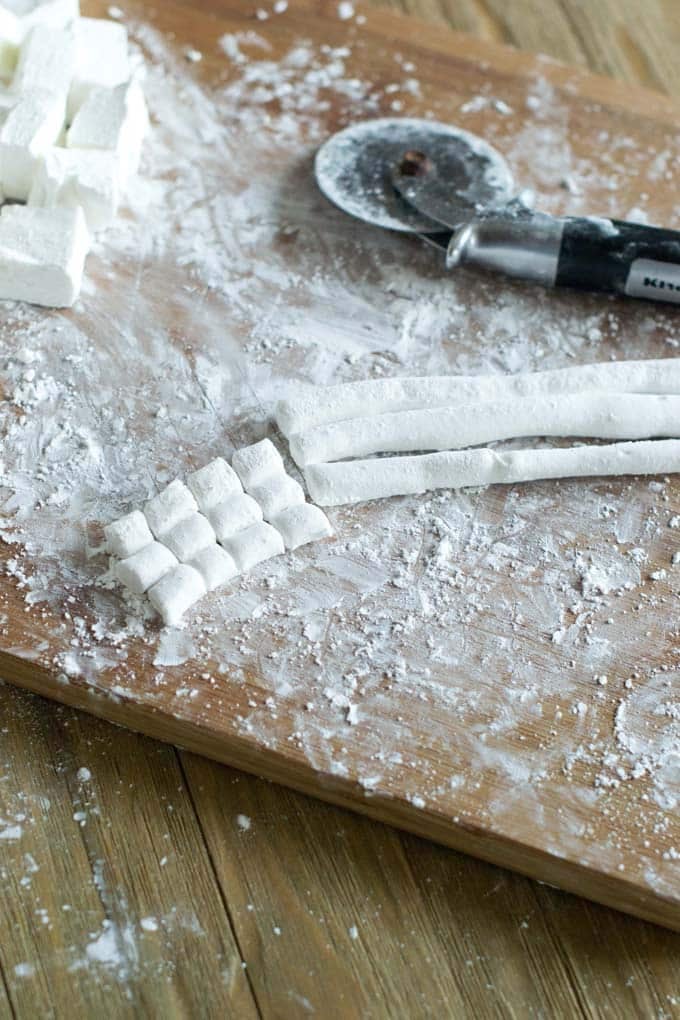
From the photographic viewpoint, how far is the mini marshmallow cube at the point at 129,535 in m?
1.26

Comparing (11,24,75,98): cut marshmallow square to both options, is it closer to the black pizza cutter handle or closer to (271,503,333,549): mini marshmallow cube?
the black pizza cutter handle

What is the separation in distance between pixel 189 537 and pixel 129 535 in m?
0.07

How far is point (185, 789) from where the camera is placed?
1.21 m

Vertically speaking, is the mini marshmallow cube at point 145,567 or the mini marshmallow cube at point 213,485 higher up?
the mini marshmallow cube at point 213,485

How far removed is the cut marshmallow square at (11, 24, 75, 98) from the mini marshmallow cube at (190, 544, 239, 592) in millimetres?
768

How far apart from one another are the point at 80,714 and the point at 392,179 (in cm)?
91

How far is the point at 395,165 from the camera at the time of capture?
5.58 ft

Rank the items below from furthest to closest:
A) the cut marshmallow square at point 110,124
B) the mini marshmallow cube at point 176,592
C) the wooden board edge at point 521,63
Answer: the wooden board edge at point 521,63 < the cut marshmallow square at point 110,124 < the mini marshmallow cube at point 176,592

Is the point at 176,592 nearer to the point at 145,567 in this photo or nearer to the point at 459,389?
the point at 145,567

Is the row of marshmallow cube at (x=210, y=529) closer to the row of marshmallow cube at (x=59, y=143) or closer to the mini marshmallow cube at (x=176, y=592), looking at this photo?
the mini marshmallow cube at (x=176, y=592)

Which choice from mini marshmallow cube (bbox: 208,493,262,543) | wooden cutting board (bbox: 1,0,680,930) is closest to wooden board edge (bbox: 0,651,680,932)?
wooden cutting board (bbox: 1,0,680,930)

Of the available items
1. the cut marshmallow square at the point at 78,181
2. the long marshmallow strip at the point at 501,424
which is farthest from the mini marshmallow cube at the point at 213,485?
the cut marshmallow square at the point at 78,181

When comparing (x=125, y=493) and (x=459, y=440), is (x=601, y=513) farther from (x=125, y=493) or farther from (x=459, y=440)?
(x=125, y=493)

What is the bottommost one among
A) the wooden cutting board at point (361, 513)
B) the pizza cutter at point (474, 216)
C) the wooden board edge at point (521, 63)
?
the wooden cutting board at point (361, 513)
